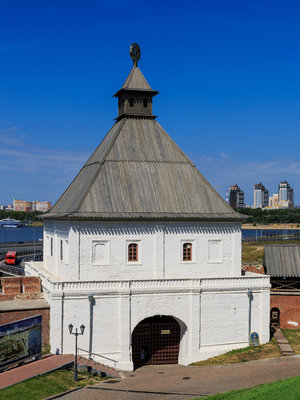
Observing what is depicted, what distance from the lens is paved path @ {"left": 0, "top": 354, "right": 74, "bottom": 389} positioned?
2278 cm

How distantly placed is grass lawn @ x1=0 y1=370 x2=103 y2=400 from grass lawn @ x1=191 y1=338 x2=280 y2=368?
7.28 meters

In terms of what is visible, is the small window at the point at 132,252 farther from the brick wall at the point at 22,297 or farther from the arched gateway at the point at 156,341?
the brick wall at the point at 22,297

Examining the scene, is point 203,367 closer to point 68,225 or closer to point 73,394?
point 73,394

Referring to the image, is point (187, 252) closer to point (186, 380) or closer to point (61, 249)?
point (61, 249)

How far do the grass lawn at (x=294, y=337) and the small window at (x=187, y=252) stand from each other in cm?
809

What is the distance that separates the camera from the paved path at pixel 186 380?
22.7 m

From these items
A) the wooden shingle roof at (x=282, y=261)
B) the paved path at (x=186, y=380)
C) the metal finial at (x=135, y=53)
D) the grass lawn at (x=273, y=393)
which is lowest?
the paved path at (x=186, y=380)

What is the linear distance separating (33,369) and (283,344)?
599 inches

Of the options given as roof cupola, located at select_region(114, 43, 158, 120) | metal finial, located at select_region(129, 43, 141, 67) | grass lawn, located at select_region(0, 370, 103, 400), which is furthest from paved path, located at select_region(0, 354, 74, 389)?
metal finial, located at select_region(129, 43, 141, 67)

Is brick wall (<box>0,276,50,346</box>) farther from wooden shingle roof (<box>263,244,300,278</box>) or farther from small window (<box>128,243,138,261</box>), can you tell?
wooden shingle roof (<box>263,244,300,278</box>)

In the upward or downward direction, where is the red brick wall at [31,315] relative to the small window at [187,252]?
downward

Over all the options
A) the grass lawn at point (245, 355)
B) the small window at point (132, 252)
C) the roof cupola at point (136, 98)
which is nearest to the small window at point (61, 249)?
the small window at point (132, 252)

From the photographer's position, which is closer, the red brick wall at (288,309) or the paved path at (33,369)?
the paved path at (33,369)

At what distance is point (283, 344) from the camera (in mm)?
31172
